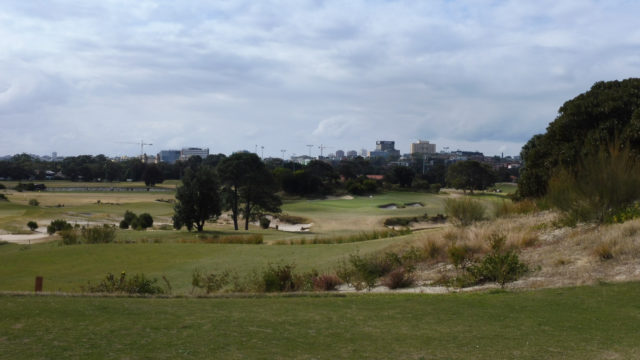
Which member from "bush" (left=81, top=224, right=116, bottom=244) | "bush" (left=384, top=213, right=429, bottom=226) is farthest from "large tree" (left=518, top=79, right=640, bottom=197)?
"bush" (left=384, top=213, right=429, bottom=226)

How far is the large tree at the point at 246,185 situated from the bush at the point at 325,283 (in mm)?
47067

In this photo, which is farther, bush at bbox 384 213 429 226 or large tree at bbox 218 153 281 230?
bush at bbox 384 213 429 226

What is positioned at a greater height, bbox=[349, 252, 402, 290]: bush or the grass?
the grass

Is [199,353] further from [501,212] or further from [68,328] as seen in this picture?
[501,212]

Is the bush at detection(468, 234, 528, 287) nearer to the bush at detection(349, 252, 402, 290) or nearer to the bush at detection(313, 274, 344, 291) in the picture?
the bush at detection(349, 252, 402, 290)

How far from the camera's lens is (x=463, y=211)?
2319 cm

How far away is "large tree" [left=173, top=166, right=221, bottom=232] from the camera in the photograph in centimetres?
4659

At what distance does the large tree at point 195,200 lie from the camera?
46.6 metres

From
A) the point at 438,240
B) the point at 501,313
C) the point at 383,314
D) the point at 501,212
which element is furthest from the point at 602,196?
the point at 383,314

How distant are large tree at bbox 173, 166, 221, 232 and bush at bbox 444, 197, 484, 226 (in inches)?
1087

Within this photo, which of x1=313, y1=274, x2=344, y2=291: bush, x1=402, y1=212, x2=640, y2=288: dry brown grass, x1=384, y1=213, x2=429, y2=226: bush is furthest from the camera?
x1=384, y1=213, x2=429, y2=226: bush

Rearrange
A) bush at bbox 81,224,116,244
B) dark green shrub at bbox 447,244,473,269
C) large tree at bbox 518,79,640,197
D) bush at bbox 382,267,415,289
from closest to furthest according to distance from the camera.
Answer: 1. bush at bbox 382,267,415,289
2. dark green shrub at bbox 447,244,473,269
3. large tree at bbox 518,79,640,197
4. bush at bbox 81,224,116,244

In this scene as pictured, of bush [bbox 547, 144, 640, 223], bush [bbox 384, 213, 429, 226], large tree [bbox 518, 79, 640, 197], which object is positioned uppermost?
large tree [bbox 518, 79, 640, 197]

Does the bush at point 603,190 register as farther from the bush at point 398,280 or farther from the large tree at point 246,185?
the large tree at point 246,185
